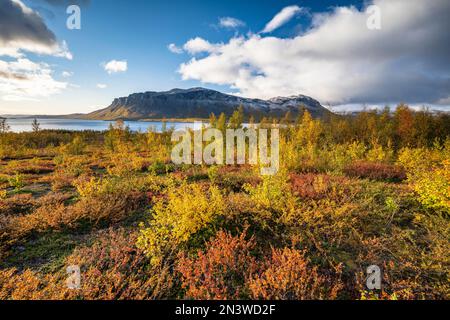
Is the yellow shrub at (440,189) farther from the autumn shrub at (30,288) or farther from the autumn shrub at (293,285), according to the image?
the autumn shrub at (30,288)

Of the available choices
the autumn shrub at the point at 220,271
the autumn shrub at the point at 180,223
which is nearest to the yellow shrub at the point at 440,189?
the autumn shrub at the point at 220,271

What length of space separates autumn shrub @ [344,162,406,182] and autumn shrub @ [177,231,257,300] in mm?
8538

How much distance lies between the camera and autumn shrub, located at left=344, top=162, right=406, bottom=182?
33.1 ft

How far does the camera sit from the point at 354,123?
81.3 ft

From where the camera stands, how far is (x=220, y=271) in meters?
3.84

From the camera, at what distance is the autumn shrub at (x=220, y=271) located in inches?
135

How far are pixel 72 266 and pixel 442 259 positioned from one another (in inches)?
287

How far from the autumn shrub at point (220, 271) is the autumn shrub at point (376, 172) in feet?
28.0

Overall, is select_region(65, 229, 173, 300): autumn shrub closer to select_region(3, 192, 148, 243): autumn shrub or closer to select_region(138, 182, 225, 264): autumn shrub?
select_region(138, 182, 225, 264): autumn shrub

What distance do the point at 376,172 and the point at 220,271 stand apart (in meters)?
10.3

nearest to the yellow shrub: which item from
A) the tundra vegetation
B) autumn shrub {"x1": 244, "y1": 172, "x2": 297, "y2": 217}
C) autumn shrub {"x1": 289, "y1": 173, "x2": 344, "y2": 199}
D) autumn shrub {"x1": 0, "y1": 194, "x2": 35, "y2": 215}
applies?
the tundra vegetation

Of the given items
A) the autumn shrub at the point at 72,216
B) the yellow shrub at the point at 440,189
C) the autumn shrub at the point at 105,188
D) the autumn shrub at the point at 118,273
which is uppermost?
the yellow shrub at the point at 440,189

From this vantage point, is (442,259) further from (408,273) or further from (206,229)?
(206,229)
